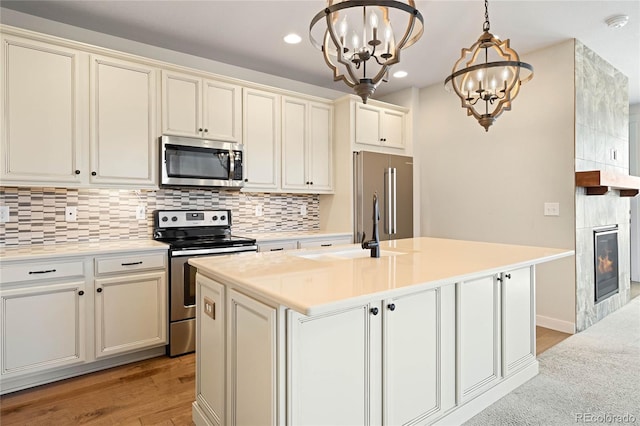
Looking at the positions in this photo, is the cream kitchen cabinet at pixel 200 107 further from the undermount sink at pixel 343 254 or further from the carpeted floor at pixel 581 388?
the carpeted floor at pixel 581 388

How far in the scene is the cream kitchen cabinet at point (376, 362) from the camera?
1.43 meters

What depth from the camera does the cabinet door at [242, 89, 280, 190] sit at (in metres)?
3.68

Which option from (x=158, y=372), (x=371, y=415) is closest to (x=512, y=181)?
(x=371, y=415)

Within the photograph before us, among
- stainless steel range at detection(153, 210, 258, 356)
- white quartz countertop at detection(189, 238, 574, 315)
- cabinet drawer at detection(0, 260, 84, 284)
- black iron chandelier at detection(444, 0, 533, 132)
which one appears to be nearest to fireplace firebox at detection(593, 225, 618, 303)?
white quartz countertop at detection(189, 238, 574, 315)

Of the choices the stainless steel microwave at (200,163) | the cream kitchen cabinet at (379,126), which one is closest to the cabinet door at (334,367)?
the stainless steel microwave at (200,163)

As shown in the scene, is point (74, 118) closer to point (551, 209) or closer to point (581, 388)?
point (581, 388)

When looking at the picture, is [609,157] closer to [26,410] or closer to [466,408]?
[466,408]

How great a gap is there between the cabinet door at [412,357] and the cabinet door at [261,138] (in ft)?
7.74

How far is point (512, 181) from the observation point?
389 centimetres

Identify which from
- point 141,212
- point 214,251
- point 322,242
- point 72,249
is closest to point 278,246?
point 322,242

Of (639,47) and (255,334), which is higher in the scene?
(639,47)

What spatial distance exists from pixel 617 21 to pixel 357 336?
3378mm

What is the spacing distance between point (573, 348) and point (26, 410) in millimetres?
3919

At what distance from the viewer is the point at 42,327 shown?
2.44 metres
